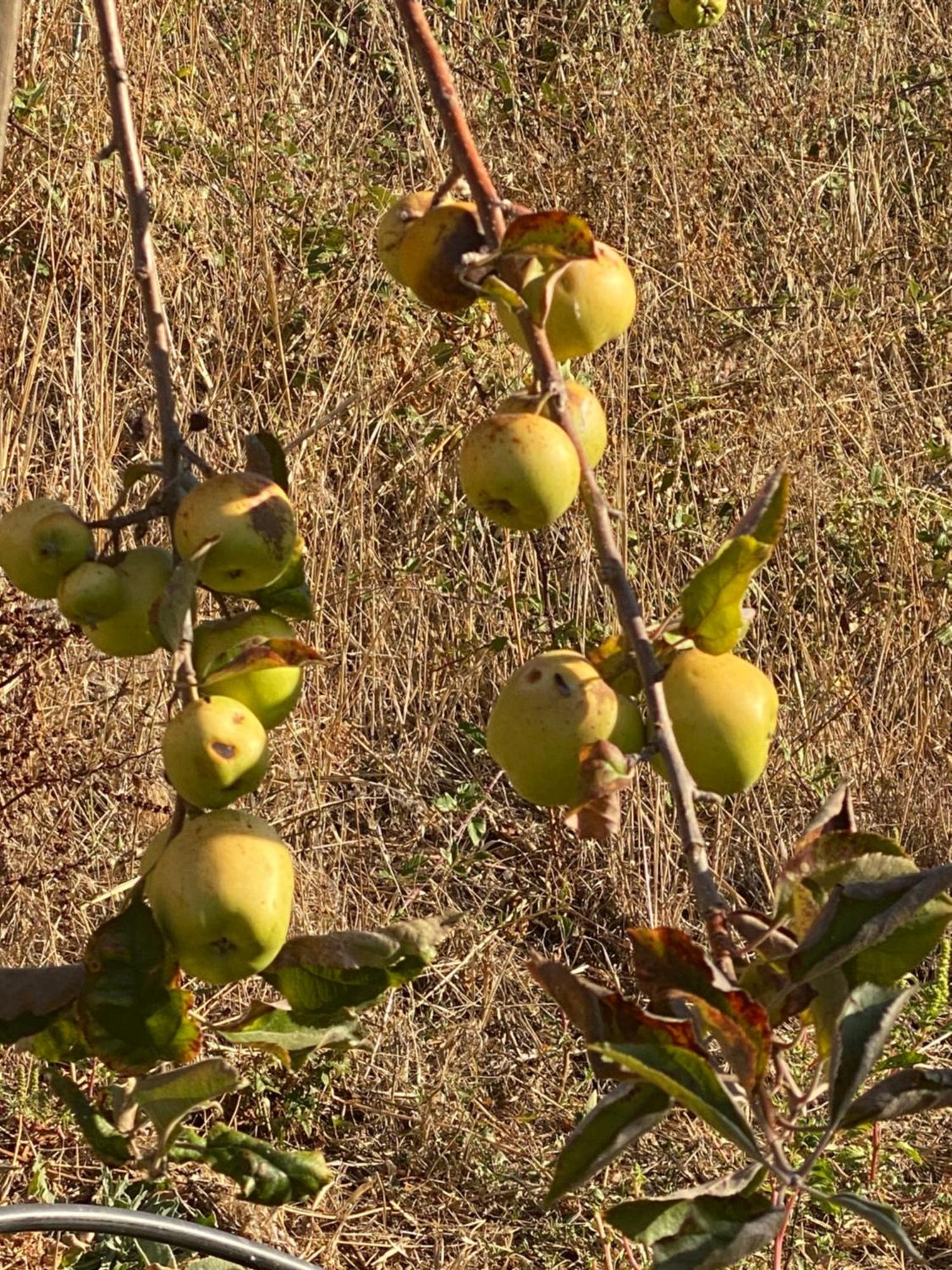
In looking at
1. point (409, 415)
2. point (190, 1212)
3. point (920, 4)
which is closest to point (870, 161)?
point (920, 4)

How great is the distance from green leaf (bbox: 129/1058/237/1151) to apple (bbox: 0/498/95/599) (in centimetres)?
20

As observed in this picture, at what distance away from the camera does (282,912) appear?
52 cm

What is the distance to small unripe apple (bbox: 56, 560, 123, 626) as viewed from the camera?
580 mm

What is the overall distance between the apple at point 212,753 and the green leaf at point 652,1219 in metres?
0.18

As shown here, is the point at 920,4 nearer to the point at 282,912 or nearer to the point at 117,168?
the point at 117,168

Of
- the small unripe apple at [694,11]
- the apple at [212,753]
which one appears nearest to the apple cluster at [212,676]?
the apple at [212,753]

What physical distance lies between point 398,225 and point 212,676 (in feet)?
0.86

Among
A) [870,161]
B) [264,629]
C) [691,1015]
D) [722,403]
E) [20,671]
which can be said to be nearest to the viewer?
[691,1015]

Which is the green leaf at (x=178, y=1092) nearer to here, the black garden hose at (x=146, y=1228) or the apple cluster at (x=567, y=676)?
the apple cluster at (x=567, y=676)

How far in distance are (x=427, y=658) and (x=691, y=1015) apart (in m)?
2.37

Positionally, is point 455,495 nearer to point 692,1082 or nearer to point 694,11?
point 694,11

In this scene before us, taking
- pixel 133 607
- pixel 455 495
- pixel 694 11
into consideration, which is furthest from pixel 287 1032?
pixel 455 495

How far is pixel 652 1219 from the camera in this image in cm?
45

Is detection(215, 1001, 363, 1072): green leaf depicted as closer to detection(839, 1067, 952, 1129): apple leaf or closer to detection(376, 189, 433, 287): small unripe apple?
detection(839, 1067, 952, 1129): apple leaf
